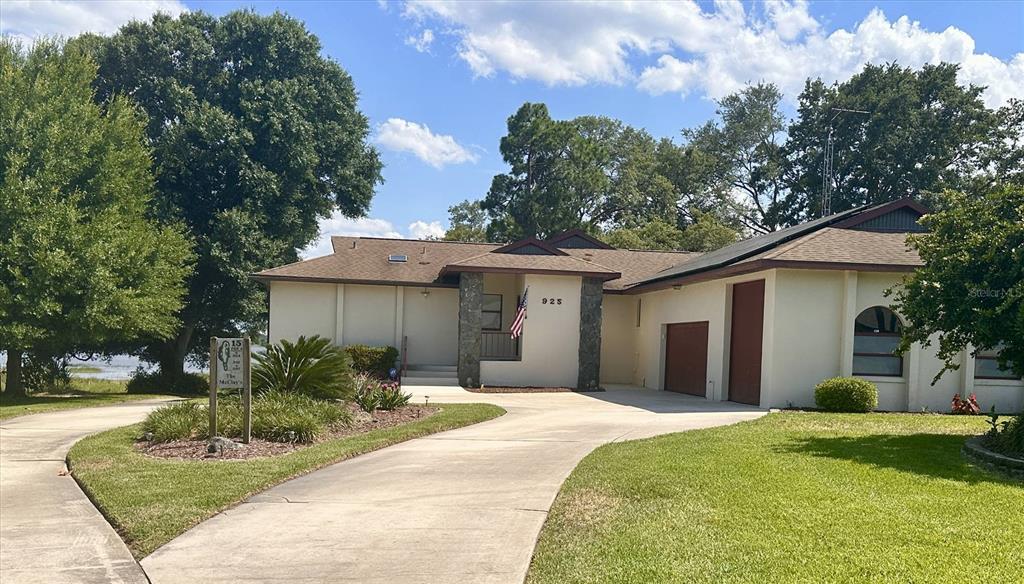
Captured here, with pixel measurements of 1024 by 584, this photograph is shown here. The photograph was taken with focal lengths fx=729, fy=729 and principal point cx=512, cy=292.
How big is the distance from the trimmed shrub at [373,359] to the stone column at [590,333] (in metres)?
5.97

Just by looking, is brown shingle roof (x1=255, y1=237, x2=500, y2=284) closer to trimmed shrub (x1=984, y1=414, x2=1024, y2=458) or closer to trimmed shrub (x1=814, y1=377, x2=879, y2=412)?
trimmed shrub (x1=814, y1=377, x2=879, y2=412)

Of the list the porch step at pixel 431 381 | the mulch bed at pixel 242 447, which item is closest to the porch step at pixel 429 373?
the porch step at pixel 431 381

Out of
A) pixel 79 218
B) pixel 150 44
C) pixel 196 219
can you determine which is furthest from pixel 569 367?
pixel 150 44

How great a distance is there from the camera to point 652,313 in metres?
24.4

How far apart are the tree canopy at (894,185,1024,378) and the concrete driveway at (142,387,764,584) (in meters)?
4.79

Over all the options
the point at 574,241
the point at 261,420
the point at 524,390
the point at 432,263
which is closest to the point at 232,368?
the point at 261,420

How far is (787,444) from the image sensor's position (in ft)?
33.8

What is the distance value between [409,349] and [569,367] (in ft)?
19.2

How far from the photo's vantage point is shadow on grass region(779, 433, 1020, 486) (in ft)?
27.4

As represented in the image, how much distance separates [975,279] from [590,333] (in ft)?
42.5

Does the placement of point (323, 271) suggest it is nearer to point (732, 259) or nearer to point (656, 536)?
point (732, 259)

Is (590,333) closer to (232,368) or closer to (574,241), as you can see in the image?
(574,241)

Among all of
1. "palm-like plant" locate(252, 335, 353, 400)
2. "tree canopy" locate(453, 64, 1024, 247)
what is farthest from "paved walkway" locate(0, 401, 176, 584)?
"tree canopy" locate(453, 64, 1024, 247)

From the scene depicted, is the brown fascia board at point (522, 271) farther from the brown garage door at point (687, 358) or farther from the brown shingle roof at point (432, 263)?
the brown garage door at point (687, 358)
